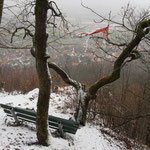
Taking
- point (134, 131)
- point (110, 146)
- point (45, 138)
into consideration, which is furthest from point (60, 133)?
point (134, 131)

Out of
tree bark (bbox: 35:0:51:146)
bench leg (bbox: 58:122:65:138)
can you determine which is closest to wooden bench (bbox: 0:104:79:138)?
bench leg (bbox: 58:122:65:138)

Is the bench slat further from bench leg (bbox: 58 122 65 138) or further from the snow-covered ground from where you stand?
the snow-covered ground

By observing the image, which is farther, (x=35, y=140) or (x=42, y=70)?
(x=35, y=140)

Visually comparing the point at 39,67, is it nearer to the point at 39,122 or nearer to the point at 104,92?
the point at 39,122

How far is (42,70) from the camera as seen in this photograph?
3.66m

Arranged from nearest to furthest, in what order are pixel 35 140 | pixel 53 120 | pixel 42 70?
pixel 42 70
pixel 35 140
pixel 53 120

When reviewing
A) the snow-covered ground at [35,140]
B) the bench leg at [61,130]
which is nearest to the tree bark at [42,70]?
the snow-covered ground at [35,140]

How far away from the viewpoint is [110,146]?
6.41 meters

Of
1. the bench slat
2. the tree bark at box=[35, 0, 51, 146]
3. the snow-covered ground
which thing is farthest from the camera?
the bench slat

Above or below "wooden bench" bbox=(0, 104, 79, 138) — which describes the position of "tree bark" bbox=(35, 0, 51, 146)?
above

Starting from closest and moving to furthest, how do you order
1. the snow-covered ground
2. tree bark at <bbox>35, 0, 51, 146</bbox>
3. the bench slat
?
tree bark at <bbox>35, 0, 51, 146</bbox>, the snow-covered ground, the bench slat

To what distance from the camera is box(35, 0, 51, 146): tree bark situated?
10.5 feet

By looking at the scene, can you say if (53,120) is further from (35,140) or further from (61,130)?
(35,140)

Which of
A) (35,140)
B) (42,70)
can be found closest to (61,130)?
(35,140)
